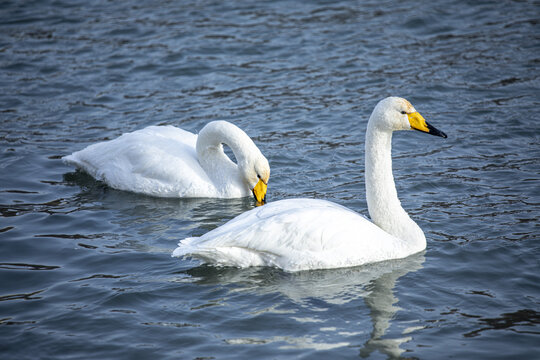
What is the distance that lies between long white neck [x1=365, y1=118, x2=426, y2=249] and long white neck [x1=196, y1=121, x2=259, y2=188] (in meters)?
2.41

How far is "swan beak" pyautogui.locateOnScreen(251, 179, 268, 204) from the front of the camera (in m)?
9.31

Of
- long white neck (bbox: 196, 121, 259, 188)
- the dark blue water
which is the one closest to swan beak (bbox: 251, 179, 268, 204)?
the dark blue water

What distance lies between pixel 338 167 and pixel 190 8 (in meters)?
9.04

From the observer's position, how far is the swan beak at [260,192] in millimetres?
9312

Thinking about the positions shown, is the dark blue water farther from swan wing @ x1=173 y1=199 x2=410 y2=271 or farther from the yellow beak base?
the yellow beak base

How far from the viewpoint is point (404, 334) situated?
593 cm

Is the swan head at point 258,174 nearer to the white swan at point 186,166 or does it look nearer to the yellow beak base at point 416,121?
the white swan at point 186,166

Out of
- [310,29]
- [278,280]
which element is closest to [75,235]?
[278,280]

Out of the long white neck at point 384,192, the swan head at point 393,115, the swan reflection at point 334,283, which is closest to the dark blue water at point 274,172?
the swan reflection at point 334,283

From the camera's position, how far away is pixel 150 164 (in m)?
9.66

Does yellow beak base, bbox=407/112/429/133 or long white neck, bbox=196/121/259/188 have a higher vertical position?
yellow beak base, bbox=407/112/429/133

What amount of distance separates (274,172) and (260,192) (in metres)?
0.97

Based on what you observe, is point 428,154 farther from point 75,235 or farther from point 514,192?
point 75,235

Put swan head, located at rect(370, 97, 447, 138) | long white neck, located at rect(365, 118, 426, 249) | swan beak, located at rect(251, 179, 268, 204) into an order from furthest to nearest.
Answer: swan beak, located at rect(251, 179, 268, 204)
long white neck, located at rect(365, 118, 426, 249)
swan head, located at rect(370, 97, 447, 138)
